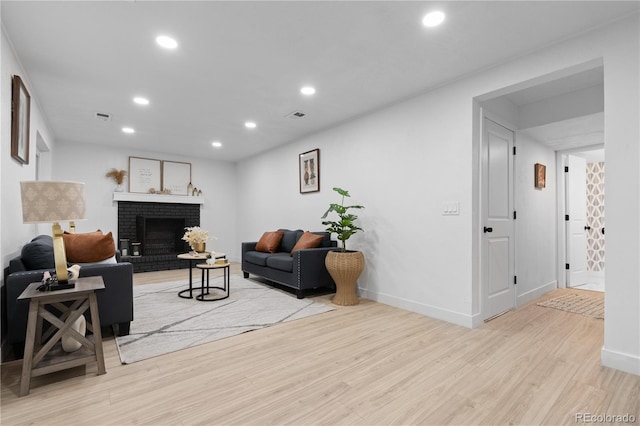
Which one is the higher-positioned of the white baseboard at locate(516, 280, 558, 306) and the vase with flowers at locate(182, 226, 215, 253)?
the vase with flowers at locate(182, 226, 215, 253)

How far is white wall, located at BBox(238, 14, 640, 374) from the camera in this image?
2172 millimetres

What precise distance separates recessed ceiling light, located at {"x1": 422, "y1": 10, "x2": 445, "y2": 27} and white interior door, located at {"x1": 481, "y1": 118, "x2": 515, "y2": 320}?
4.50ft

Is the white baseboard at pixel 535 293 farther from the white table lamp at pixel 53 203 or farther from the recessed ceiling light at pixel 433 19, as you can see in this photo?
the white table lamp at pixel 53 203

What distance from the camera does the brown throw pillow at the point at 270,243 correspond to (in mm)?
5072

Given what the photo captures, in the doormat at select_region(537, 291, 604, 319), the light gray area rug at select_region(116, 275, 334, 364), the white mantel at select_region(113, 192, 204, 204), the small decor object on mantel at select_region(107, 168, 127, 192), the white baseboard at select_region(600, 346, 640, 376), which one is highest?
the small decor object on mantel at select_region(107, 168, 127, 192)

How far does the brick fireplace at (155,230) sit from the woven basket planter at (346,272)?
13.7 ft

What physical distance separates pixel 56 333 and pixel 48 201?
831 mm

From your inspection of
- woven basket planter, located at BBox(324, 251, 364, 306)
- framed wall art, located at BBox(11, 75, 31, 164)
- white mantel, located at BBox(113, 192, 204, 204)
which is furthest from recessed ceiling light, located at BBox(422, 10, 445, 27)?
white mantel, located at BBox(113, 192, 204, 204)

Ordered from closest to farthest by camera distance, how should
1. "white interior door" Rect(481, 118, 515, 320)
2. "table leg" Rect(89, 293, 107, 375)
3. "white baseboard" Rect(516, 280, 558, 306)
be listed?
1. "table leg" Rect(89, 293, 107, 375)
2. "white interior door" Rect(481, 118, 515, 320)
3. "white baseboard" Rect(516, 280, 558, 306)

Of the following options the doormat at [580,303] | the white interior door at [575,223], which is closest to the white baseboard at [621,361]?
the doormat at [580,303]

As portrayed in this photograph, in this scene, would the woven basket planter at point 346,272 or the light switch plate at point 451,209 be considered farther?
the woven basket planter at point 346,272

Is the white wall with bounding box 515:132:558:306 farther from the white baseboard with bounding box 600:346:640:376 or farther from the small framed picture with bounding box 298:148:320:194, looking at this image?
the small framed picture with bounding box 298:148:320:194

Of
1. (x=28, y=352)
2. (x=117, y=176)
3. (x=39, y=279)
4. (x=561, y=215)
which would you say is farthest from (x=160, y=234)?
(x=561, y=215)

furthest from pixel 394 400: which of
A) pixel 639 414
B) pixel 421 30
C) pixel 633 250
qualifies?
pixel 421 30
